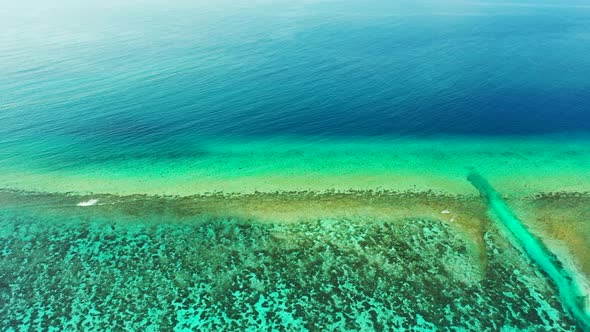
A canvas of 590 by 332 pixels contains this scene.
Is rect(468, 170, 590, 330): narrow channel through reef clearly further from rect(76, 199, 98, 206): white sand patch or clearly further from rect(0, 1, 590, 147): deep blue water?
rect(76, 199, 98, 206): white sand patch

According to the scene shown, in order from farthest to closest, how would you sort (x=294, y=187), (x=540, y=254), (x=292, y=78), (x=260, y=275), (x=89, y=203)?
1. (x=292, y=78)
2. (x=294, y=187)
3. (x=89, y=203)
4. (x=540, y=254)
5. (x=260, y=275)

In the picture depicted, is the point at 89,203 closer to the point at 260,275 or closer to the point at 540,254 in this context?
the point at 260,275

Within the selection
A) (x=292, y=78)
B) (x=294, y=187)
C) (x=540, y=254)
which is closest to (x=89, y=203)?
(x=294, y=187)

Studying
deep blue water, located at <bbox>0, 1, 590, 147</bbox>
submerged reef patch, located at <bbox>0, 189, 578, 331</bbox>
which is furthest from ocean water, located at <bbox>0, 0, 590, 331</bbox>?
deep blue water, located at <bbox>0, 1, 590, 147</bbox>

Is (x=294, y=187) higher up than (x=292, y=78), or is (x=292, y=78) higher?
(x=292, y=78)

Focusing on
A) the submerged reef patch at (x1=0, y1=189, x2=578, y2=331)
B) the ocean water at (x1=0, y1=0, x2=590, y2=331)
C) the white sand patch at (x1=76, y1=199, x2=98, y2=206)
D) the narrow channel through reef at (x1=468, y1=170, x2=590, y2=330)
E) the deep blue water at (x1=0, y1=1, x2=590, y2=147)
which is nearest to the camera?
the submerged reef patch at (x1=0, y1=189, x2=578, y2=331)

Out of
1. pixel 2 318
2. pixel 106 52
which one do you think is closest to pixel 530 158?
pixel 2 318
